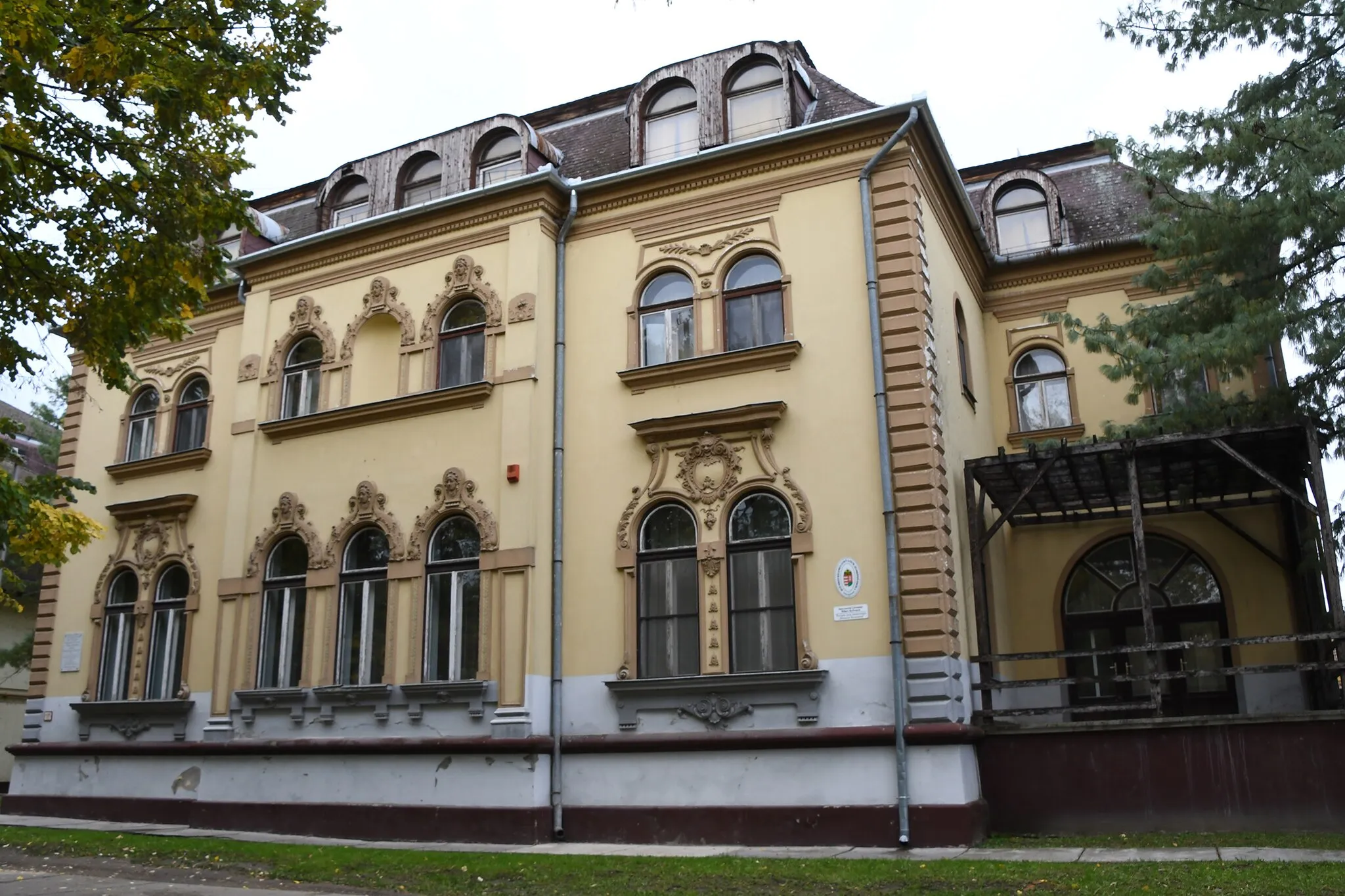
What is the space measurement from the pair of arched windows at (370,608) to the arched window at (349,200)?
5.52 m

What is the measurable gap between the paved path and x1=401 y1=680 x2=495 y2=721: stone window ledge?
4214mm

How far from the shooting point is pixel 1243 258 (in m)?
14.8

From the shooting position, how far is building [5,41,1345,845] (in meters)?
13.8

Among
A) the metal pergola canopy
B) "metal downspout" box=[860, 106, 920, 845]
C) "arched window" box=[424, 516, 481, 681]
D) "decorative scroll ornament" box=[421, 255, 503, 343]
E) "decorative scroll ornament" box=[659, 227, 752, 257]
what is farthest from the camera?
"decorative scroll ornament" box=[421, 255, 503, 343]

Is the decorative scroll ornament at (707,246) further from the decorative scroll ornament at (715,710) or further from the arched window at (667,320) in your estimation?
the decorative scroll ornament at (715,710)

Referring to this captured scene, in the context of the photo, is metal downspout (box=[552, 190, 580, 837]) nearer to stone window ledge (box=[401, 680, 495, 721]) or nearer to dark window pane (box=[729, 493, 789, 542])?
stone window ledge (box=[401, 680, 495, 721])

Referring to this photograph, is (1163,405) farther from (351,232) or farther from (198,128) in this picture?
(198,128)

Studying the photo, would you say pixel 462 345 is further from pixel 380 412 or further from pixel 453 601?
pixel 453 601

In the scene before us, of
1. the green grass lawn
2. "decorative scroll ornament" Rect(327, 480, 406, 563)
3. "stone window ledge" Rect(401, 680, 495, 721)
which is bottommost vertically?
the green grass lawn

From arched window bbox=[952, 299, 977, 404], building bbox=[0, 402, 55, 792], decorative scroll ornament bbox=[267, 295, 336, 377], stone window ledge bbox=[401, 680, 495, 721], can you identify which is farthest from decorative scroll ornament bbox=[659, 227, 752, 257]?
building bbox=[0, 402, 55, 792]

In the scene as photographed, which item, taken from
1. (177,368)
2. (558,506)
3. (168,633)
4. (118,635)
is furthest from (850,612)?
(177,368)

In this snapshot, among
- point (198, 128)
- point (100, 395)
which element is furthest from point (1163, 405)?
point (100, 395)

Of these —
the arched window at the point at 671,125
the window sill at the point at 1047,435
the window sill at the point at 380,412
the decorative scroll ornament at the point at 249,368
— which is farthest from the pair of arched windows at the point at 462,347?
the window sill at the point at 1047,435

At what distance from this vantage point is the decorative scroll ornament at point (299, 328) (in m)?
18.3
